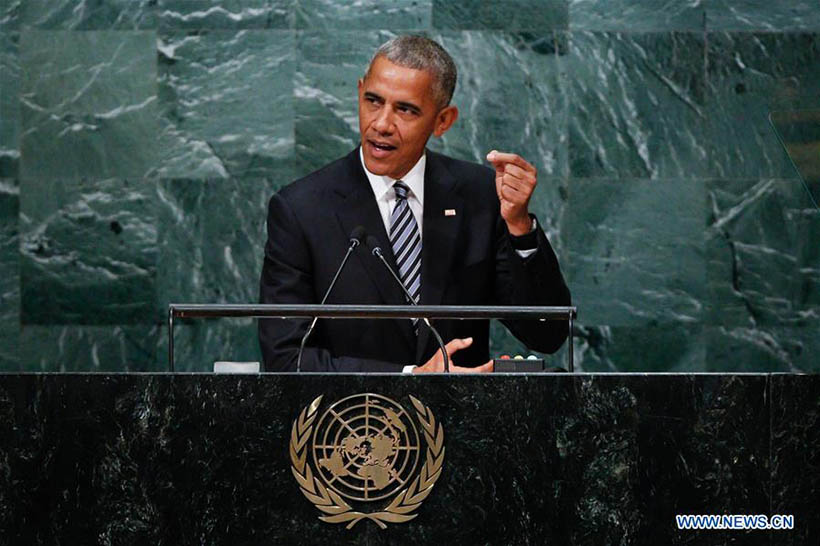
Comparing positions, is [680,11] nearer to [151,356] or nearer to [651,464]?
[151,356]

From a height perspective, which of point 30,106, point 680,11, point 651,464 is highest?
point 680,11

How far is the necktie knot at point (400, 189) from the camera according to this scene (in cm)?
470

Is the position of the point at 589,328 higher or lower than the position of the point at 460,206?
lower

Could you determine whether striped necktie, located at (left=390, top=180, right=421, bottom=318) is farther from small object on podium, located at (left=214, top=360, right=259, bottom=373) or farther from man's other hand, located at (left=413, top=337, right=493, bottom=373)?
small object on podium, located at (left=214, top=360, right=259, bottom=373)

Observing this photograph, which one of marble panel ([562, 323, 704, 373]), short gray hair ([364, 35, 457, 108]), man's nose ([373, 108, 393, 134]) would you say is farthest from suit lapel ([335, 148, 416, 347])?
marble panel ([562, 323, 704, 373])

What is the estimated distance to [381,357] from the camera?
4496 mm

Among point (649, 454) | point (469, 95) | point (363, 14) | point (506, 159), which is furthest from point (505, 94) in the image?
point (649, 454)

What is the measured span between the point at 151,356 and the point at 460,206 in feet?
7.28

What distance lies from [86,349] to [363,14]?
2.05 metres

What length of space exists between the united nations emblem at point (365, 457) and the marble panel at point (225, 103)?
330cm

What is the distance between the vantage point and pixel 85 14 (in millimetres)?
6316

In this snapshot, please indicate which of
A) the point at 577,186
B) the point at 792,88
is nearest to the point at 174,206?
the point at 577,186

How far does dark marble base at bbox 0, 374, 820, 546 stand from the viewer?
312 cm

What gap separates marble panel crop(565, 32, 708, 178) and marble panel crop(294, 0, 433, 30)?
0.74 metres
